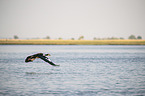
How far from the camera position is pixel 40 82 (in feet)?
92.0

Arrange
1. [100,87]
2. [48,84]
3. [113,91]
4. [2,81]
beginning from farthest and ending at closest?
[2,81]
[48,84]
[100,87]
[113,91]

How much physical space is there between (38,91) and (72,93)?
9.85 ft

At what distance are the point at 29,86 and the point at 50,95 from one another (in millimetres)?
4462

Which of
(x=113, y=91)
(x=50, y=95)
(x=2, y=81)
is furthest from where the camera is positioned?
(x=2, y=81)

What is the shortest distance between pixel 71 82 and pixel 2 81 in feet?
23.4

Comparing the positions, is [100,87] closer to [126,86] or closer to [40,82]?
[126,86]

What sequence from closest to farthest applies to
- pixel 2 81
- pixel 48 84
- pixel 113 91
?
pixel 113 91 → pixel 48 84 → pixel 2 81

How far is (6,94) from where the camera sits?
22109 mm

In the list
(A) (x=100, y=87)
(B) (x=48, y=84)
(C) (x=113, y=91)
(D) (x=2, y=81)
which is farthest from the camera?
(D) (x=2, y=81)

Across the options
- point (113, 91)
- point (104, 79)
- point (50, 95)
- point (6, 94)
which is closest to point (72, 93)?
point (50, 95)

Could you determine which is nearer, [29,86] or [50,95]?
[50,95]

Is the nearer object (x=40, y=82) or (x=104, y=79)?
(x=40, y=82)

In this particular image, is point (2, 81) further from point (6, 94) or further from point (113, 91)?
point (113, 91)

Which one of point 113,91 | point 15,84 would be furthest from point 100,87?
point 15,84
